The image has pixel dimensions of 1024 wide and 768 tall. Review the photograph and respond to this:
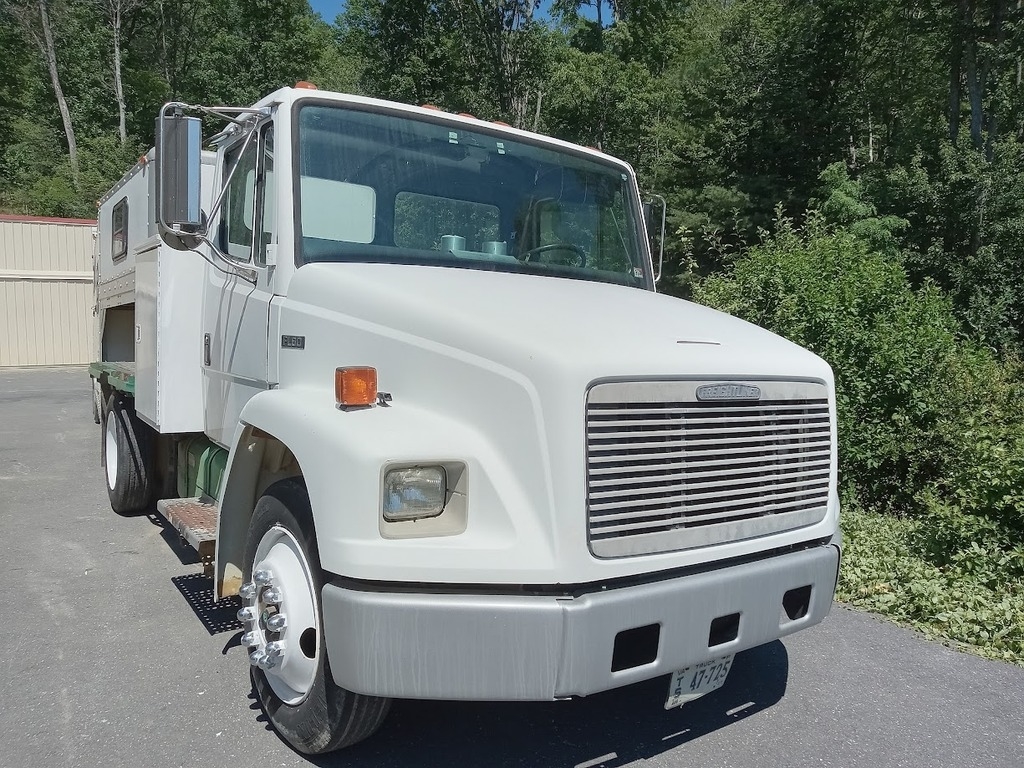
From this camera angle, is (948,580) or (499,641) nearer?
(499,641)

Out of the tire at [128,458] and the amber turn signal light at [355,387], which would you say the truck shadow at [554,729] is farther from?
the tire at [128,458]

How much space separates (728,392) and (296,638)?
1.80m

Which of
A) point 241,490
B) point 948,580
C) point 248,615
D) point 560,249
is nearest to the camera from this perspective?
point 248,615

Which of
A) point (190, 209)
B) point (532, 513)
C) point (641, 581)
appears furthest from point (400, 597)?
point (190, 209)

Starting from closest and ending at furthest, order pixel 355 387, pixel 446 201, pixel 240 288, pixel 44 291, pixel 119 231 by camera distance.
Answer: pixel 355 387
pixel 446 201
pixel 240 288
pixel 119 231
pixel 44 291

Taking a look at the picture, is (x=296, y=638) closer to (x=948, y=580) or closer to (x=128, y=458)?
(x=128, y=458)

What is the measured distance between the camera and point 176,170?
3.46m

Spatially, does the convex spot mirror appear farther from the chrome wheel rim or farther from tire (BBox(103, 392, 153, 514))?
tire (BBox(103, 392, 153, 514))

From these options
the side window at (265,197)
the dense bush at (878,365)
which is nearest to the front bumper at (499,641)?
the side window at (265,197)

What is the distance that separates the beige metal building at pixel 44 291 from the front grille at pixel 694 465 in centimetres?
1981

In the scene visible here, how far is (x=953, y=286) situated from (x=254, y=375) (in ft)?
61.4

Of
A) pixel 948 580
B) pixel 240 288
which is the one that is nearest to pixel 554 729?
pixel 240 288

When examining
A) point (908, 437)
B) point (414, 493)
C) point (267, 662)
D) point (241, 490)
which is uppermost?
point (414, 493)

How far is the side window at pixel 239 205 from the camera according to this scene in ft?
12.9
